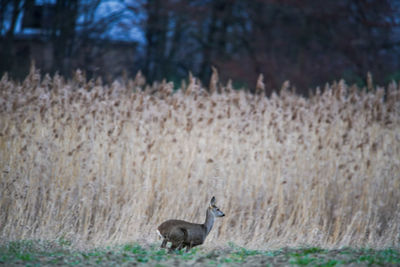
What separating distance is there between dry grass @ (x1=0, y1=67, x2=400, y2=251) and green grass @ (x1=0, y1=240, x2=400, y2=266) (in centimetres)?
70

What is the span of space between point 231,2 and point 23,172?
57.2 feet

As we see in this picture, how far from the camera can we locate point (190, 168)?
338 inches

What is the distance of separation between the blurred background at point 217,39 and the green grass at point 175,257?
13327mm

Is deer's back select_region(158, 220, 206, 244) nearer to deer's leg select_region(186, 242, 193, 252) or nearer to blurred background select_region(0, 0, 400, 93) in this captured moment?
deer's leg select_region(186, 242, 193, 252)

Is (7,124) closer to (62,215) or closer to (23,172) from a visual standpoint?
(23,172)

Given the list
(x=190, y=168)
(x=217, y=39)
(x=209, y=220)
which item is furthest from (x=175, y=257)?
(x=217, y=39)

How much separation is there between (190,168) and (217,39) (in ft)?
52.9

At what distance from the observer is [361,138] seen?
9438 mm

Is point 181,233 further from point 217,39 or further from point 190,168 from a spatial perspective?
point 217,39

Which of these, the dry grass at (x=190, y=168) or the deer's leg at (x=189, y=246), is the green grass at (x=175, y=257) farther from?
the dry grass at (x=190, y=168)

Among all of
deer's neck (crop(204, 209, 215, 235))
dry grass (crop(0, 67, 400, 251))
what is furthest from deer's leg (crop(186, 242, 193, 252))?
dry grass (crop(0, 67, 400, 251))

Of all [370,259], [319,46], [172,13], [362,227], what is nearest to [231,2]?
[172,13]

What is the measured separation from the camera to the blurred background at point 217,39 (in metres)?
20.5

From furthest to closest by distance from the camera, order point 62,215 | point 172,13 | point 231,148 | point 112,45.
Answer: point 172,13 < point 112,45 < point 231,148 < point 62,215
